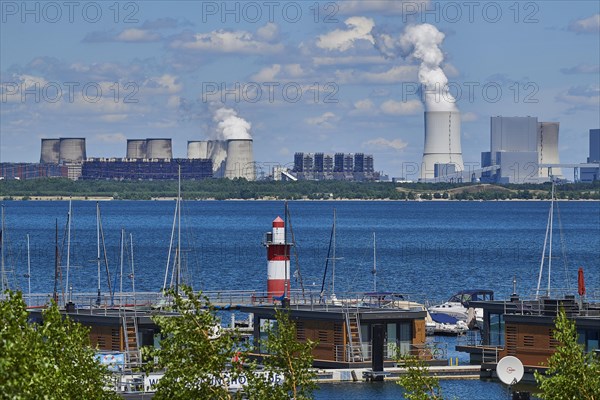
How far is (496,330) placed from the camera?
2053 inches

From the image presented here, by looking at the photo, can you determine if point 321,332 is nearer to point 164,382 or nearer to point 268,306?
point 268,306

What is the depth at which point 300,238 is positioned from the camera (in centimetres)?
19325

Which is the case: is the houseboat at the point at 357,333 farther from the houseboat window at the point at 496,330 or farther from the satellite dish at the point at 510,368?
the satellite dish at the point at 510,368

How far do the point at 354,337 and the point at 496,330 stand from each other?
5547mm

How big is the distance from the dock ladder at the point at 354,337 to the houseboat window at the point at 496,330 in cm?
512

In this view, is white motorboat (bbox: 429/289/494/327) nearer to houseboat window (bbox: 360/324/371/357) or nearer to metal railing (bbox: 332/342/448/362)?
metal railing (bbox: 332/342/448/362)

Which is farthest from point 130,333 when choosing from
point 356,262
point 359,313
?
point 356,262

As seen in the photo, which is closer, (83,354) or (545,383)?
(545,383)

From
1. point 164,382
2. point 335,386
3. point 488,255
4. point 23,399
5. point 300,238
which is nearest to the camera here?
point 23,399

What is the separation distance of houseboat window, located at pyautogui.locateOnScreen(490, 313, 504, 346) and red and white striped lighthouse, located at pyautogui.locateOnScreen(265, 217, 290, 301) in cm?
1003

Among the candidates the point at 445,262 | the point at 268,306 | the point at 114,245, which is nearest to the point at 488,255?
the point at 445,262

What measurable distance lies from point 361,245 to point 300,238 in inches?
854

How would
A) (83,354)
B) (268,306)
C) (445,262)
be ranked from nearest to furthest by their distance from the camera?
(83,354), (268,306), (445,262)

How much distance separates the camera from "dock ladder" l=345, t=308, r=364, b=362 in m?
49.7
